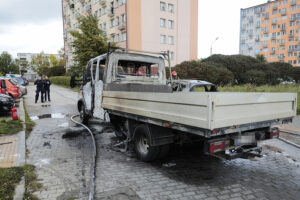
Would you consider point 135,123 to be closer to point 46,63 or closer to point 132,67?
point 132,67

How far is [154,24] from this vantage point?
33688mm

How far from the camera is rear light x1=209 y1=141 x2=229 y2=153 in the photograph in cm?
342

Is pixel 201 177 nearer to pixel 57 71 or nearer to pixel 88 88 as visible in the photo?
pixel 88 88

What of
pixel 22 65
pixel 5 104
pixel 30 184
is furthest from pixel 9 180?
pixel 22 65

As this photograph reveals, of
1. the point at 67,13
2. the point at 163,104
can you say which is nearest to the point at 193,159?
the point at 163,104

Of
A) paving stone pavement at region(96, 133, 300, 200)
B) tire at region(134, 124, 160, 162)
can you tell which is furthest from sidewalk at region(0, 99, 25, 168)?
tire at region(134, 124, 160, 162)

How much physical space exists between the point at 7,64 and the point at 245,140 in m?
79.1

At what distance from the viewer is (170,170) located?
14.5ft

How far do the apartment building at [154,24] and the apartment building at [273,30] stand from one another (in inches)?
1904

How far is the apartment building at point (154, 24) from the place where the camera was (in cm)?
3225

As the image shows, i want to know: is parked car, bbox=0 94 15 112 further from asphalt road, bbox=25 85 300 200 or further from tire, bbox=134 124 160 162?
tire, bbox=134 124 160 162

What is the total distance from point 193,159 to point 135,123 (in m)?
1.56

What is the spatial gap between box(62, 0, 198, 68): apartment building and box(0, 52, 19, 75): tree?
4322 cm

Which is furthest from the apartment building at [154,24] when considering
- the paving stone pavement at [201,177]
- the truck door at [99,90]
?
the paving stone pavement at [201,177]
